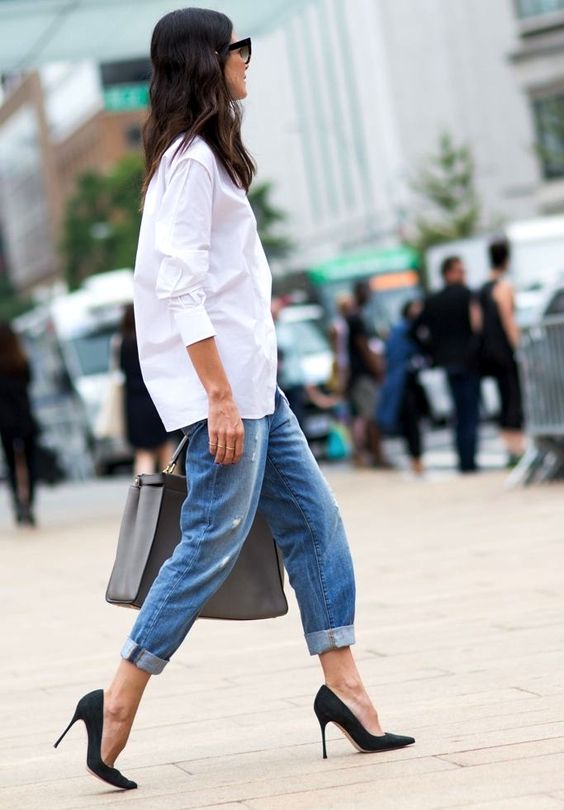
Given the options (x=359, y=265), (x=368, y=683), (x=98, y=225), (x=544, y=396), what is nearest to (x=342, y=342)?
(x=544, y=396)

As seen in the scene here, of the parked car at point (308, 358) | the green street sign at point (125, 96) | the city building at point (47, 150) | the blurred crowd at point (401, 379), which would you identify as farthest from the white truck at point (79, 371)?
the city building at point (47, 150)

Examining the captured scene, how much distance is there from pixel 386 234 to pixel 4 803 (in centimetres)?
5734

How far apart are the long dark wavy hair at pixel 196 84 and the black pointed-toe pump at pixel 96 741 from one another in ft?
4.27

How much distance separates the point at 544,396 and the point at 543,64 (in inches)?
1634

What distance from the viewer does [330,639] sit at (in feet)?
14.7

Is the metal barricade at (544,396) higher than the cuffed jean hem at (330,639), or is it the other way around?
the cuffed jean hem at (330,639)

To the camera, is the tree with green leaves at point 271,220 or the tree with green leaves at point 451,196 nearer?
the tree with green leaves at point 451,196

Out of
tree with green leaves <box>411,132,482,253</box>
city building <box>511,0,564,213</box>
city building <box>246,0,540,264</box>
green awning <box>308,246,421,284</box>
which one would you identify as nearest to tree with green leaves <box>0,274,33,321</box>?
city building <box>246,0,540,264</box>

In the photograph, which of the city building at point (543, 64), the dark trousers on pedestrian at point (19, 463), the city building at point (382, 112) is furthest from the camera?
the city building at point (382, 112)

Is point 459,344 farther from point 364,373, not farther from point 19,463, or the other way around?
point 19,463

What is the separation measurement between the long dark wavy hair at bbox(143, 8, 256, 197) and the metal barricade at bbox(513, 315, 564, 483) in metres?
8.31

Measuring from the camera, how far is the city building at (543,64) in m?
52.2

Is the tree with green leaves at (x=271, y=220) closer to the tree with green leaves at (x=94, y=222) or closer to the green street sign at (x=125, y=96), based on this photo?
the tree with green leaves at (x=94, y=222)

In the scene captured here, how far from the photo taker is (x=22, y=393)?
16078 millimetres
